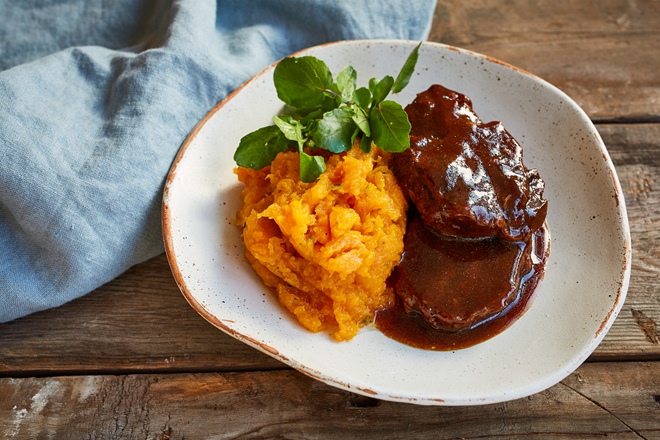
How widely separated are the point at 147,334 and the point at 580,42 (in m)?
4.21

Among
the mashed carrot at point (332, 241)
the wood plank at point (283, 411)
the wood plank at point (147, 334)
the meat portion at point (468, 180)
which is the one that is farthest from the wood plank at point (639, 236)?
the mashed carrot at point (332, 241)

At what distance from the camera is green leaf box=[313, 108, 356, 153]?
3490mm

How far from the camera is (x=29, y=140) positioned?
12.0 feet

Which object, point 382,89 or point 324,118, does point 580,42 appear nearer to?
point 382,89

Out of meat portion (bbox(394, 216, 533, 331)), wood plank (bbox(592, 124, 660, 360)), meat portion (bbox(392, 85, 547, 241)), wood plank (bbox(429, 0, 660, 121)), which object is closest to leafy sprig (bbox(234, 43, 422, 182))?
meat portion (bbox(392, 85, 547, 241))

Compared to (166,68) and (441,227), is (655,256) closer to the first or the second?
(441,227)

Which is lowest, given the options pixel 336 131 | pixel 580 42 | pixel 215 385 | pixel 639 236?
pixel 215 385

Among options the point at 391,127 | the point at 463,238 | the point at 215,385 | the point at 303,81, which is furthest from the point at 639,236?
the point at 215,385

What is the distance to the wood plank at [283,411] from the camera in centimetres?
341

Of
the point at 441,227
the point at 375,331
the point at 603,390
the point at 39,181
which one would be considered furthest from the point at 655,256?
the point at 39,181

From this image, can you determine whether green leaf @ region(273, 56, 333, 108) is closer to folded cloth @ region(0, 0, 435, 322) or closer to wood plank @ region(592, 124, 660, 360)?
folded cloth @ region(0, 0, 435, 322)

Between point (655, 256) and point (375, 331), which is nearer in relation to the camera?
point (375, 331)

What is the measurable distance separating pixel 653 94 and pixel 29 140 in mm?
4564

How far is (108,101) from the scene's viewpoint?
164 inches
